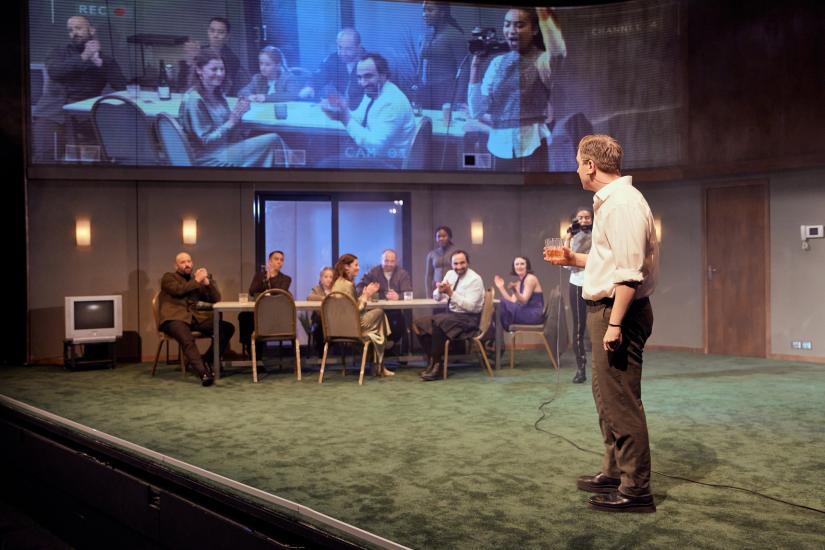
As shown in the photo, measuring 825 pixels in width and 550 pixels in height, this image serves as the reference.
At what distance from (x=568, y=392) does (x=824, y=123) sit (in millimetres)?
4554

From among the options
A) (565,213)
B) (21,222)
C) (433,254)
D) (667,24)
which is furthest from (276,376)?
(667,24)

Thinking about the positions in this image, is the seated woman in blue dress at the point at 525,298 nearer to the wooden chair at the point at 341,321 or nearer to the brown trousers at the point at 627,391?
the wooden chair at the point at 341,321

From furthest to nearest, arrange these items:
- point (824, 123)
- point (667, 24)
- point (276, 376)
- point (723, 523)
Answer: point (667, 24) → point (824, 123) → point (276, 376) → point (723, 523)

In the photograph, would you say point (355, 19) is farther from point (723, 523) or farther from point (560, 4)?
point (723, 523)

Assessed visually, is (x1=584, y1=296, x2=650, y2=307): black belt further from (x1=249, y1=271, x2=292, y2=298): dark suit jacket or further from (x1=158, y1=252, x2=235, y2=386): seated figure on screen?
(x1=249, y1=271, x2=292, y2=298): dark suit jacket

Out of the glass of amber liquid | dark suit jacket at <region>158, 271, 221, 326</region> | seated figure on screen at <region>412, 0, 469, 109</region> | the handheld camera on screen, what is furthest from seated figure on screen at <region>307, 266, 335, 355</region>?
the glass of amber liquid

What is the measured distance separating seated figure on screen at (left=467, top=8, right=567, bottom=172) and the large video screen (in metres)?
0.02

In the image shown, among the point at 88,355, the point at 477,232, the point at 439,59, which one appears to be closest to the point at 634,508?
the point at 88,355

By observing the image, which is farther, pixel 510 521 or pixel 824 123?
pixel 824 123

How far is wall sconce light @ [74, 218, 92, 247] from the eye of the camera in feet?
30.2

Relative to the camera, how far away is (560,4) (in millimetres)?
10562

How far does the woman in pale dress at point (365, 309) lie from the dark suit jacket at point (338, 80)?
3.16 m

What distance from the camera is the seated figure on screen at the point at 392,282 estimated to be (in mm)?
8523

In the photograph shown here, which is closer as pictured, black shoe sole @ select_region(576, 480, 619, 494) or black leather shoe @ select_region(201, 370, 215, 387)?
black shoe sole @ select_region(576, 480, 619, 494)
